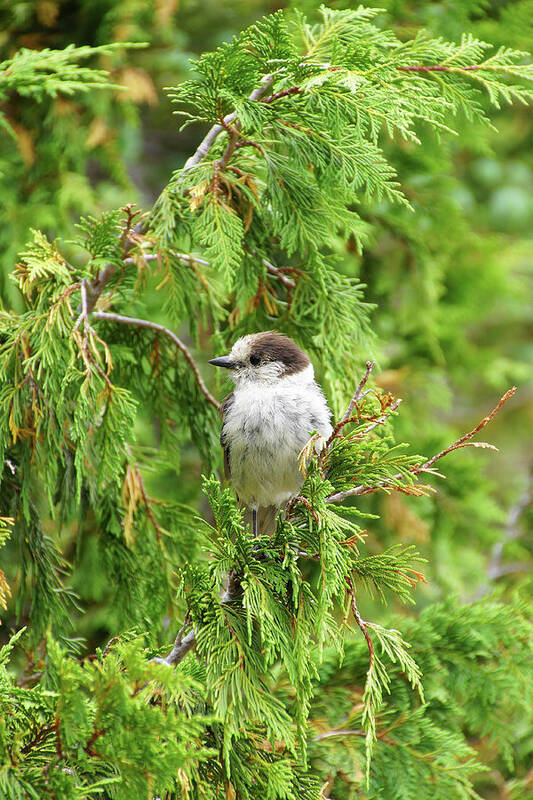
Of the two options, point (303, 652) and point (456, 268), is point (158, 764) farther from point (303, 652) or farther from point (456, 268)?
point (456, 268)

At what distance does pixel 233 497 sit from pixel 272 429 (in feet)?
2.26

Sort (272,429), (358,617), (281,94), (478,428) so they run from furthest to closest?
(272,429) → (281,94) → (358,617) → (478,428)

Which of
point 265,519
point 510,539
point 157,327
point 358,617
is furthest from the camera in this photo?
point 510,539

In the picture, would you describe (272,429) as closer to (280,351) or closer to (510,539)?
(280,351)

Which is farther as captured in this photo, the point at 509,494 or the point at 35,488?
the point at 509,494

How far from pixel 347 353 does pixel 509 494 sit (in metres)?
3.47

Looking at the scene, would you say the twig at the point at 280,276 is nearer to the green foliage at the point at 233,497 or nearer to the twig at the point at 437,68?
the green foliage at the point at 233,497

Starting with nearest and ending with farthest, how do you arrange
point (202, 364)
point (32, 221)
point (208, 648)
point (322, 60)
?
point (208, 648)
point (322, 60)
point (32, 221)
point (202, 364)

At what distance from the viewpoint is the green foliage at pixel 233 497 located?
2074 millimetres

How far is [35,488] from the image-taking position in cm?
286

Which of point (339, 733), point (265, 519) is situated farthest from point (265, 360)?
point (339, 733)

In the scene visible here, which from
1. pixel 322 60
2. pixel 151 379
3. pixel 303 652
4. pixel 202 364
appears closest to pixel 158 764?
pixel 303 652

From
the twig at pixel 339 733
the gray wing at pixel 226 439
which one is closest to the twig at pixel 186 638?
the twig at pixel 339 733

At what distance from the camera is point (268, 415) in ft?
10.8
